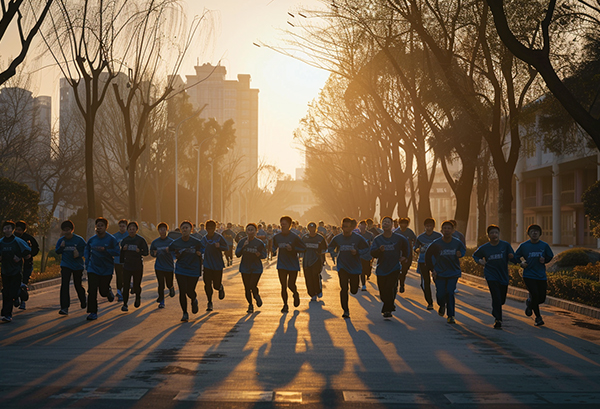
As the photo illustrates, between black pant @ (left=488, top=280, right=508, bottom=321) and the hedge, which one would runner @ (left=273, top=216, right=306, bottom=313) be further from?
the hedge

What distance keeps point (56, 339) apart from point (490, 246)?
266 inches

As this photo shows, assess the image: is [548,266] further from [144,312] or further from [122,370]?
[122,370]

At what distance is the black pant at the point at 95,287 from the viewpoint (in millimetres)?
12828

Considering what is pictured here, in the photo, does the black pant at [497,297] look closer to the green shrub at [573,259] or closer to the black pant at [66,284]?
the black pant at [66,284]

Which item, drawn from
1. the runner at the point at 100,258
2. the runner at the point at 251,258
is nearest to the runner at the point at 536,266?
the runner at the point at 251,258

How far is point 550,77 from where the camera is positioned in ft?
46.0

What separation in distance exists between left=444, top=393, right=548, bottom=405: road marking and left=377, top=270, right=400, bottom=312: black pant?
6.16 metres

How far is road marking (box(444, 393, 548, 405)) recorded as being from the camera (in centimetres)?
655

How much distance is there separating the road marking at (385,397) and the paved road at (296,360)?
0.06ft

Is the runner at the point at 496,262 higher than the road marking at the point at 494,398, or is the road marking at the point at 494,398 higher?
the runner at the point at 496,262

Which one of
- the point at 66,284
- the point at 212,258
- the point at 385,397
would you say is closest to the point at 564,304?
the point at 212,258

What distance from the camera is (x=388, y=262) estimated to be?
1331cm

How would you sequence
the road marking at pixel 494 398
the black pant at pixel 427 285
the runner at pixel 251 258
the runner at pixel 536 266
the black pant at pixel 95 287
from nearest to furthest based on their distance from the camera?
the road marking at pixel 494 398 → the runner at pixel 536 266 → the black pant at pixel 95 287 → the runner at pixel 251 258 → the black pant at pixel 427 285

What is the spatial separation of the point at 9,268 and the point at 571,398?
9219 millimetres
